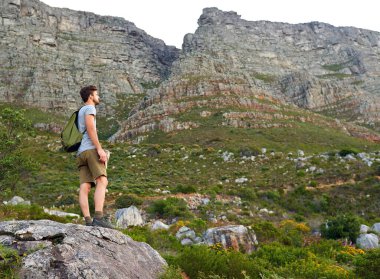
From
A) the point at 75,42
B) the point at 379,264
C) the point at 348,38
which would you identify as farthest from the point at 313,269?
the point at 348,38

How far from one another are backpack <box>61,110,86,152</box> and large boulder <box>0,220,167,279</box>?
55.0 inches

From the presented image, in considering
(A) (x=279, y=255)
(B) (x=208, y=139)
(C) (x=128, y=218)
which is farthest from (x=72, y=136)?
(B) (x=208, y=139)

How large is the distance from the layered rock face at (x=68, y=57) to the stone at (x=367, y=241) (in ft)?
270

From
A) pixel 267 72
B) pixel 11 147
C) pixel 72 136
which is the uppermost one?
pixel 267 72

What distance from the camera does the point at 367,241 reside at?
14133 mm

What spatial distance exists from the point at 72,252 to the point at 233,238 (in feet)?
27.3

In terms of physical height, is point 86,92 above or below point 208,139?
above

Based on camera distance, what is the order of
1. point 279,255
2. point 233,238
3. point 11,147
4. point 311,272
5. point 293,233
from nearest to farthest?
1. point 311,272
2. point 279,255
3. point 233,238
4. point 293,233
5. point 11,147

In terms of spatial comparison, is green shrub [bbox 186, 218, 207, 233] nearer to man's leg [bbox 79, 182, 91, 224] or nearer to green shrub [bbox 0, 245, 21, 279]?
man's leg [bbox 79, 182, 91, 224]

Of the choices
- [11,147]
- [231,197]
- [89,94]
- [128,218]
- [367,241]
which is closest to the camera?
[89,94]

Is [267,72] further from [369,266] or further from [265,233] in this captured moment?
[369,266]

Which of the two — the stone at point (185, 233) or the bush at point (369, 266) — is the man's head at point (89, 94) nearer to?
the bush at point (369, 266)

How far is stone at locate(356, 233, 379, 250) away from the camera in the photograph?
1387cm

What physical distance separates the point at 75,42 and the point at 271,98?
71319 mm
